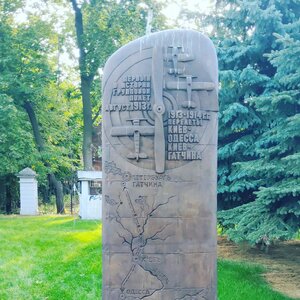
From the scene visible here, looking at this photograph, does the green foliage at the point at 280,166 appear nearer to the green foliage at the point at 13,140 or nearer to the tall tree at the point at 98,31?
the tall tree at the point at 98,31

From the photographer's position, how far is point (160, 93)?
164 inches

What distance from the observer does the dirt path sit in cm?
639

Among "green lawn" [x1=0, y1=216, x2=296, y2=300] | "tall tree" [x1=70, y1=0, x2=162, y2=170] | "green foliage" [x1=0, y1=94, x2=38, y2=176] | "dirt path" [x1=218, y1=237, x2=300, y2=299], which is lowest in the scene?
"dirt path" [x1=218, y1=237, x2=300, y2=299]

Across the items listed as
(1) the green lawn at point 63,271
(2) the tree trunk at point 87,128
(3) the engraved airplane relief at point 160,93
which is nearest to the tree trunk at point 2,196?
(2) the tree trunk at point 87,128

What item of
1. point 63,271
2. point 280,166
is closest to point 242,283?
point 280,166

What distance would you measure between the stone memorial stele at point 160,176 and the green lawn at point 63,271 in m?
1.59

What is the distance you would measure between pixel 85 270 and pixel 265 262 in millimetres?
3199

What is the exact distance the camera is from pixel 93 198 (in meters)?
14.0

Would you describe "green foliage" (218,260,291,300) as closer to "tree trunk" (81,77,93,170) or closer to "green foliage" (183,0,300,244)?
"green foliage" (183,0,300,244)

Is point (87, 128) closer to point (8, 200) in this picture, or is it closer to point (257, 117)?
point (8, 200)

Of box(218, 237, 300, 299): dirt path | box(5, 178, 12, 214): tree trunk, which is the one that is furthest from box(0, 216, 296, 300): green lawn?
box(5, 178, 12, 214): tree trunk

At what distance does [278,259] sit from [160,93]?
5.17 meters

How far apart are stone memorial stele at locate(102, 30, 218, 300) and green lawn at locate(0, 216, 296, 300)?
5.22 ft

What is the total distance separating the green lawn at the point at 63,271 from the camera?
565 centimetres
